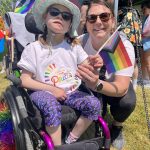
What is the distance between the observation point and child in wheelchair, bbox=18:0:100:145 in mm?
2434

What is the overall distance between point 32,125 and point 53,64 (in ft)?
1.73

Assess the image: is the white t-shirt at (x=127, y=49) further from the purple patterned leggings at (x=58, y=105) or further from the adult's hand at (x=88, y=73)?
the adult's hand at (x=88, y=73)

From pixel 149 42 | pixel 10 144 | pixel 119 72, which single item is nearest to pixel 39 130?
pixel 10 144

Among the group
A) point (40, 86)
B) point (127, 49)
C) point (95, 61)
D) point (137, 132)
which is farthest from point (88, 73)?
point (137, 132)

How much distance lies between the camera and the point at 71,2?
266cm

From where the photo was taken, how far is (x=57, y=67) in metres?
2.61

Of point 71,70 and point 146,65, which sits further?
point 146,65

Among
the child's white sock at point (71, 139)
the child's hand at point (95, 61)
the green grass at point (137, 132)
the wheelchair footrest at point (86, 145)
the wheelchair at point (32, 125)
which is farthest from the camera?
the green grass at point (137, 132)

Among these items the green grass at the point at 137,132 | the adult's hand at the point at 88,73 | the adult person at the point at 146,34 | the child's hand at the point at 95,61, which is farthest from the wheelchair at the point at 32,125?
the adult person at the point at 146,34

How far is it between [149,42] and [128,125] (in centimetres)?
178

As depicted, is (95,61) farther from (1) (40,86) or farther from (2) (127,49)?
(2) (127,49)

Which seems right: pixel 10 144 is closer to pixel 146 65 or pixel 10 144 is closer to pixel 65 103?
pixel 65 103

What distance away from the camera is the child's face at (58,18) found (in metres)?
2.58

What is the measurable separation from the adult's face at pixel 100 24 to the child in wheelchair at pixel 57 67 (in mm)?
138
